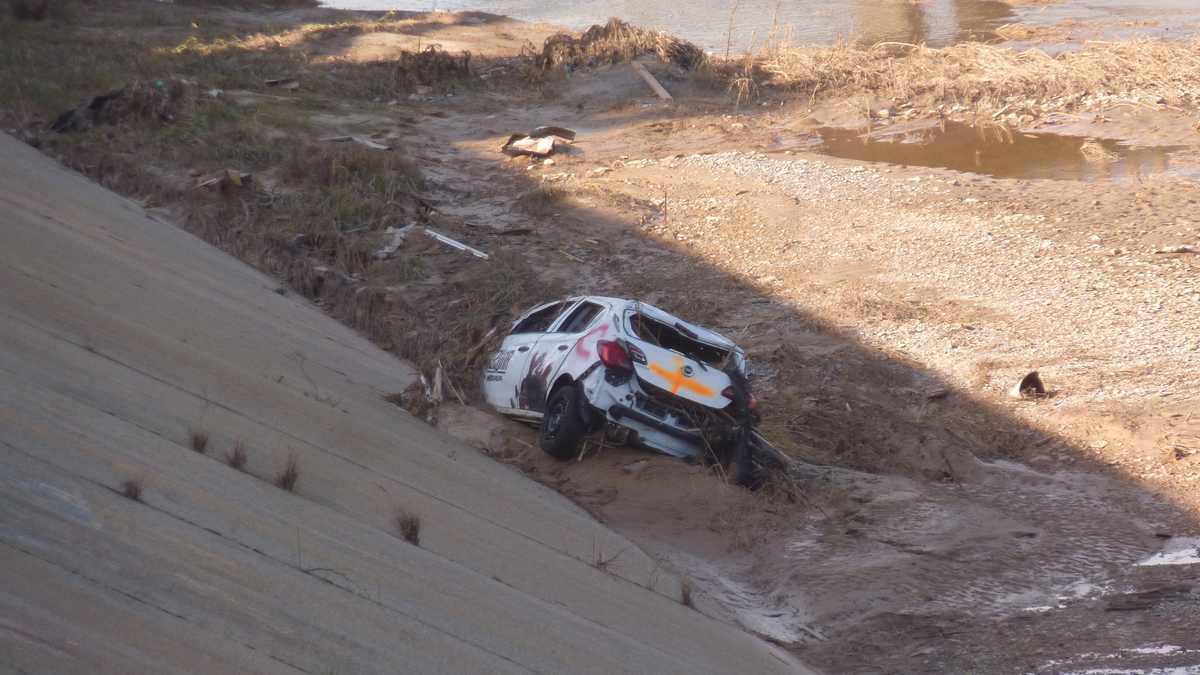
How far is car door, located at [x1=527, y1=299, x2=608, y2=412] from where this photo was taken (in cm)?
1072

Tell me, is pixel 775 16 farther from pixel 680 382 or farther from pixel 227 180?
pixel 680 382

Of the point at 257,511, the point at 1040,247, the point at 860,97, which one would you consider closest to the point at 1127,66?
the point at 860,97

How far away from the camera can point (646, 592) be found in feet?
24.6

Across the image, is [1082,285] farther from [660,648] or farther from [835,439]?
[660,648]

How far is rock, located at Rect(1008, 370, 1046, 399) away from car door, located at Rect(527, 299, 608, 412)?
→ 4.67 meters

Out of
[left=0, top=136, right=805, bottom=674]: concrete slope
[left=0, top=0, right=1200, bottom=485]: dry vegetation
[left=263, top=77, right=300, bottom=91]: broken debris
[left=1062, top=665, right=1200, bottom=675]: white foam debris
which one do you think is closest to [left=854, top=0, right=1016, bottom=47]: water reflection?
[left=0, top=0, right=1200, bottom=485]: dry vegetation

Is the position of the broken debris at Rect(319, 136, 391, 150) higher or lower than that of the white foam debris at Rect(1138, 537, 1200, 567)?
lower

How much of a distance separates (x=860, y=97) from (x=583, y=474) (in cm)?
2151

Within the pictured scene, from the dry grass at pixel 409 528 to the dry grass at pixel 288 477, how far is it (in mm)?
603

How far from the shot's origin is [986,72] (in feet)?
97.0

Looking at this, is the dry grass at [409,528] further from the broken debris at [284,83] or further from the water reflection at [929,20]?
the water reflection at [929,20]

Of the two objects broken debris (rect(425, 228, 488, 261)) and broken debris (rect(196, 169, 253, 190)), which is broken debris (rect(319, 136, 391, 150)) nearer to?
broken debris (rect(196, 169, 253, 190))

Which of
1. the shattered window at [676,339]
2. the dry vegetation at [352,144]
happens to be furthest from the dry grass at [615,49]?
the shattered window at [676,339]

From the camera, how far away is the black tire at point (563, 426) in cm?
1055
